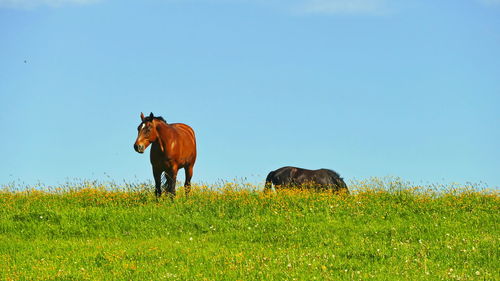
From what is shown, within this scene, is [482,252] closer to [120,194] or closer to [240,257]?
[240,257]

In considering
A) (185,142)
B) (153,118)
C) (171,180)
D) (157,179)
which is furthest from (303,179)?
(153,118)

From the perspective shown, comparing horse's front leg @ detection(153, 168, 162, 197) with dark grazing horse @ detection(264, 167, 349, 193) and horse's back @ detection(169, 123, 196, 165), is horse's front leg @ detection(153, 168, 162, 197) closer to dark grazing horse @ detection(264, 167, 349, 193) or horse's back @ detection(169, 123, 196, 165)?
horse's back @ detection(169, 123, 196, 165)

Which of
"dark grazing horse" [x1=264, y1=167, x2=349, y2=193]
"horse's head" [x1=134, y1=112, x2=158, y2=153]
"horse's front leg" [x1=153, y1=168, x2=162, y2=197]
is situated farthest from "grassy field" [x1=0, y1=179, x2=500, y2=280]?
"horse's head" [x1=134, y1=112, x2=158, y2=153]

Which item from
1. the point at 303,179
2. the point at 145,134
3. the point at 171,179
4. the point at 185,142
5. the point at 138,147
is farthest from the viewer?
the point at 303,179

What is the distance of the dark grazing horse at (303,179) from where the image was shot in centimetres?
2100

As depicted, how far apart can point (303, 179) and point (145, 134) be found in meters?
6.30

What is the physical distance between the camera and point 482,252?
12.3 meters

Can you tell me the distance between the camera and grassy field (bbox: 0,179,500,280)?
10812mm

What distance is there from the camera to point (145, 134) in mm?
18656

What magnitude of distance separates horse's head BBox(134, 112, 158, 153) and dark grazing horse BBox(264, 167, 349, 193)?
479cm

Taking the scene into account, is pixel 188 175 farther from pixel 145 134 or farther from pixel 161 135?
pixel 145 134

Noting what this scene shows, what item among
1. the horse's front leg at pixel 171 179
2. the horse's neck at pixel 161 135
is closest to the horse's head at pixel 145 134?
the horse's neck at pixel 161 135

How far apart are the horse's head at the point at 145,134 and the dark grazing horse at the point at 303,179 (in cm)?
479

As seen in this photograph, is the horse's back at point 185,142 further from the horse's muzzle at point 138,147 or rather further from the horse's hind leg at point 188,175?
the horse's muzzle at point 138,147
